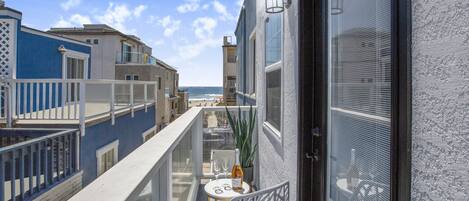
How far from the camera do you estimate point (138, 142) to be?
9797mm

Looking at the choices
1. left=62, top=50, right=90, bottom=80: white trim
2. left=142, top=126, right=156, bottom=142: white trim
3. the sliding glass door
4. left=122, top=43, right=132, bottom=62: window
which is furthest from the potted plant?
left=122, top=43, right=132, bottom=62: window

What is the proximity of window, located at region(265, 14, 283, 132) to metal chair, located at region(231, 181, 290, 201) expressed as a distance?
28.1 inches

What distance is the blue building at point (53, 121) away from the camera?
4750 millimetres

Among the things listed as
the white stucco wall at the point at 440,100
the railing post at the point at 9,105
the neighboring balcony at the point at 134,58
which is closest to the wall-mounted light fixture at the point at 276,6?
the white stucco wall at the point at 440,100

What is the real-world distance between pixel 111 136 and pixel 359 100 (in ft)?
23.6

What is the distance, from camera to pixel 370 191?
4.09ft

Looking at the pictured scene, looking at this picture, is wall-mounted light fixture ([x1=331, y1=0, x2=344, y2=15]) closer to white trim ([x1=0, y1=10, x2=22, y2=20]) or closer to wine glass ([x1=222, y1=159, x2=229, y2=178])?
wine glass ([x1=222, y1=159, x2=229, y2=178])

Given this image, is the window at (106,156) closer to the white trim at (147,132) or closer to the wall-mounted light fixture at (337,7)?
the white trim at (147,132)

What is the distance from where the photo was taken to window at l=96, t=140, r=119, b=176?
6841mm

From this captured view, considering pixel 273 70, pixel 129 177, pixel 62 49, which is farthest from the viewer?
pixel 62 49

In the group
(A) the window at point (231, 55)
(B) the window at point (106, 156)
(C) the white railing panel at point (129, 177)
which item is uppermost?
(A) the window at point (231, 55)

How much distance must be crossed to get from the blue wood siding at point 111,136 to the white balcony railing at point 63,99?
0.94 ft

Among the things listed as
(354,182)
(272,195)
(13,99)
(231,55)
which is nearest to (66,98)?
(13,99)

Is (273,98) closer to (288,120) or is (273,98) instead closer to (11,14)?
(288,120)
